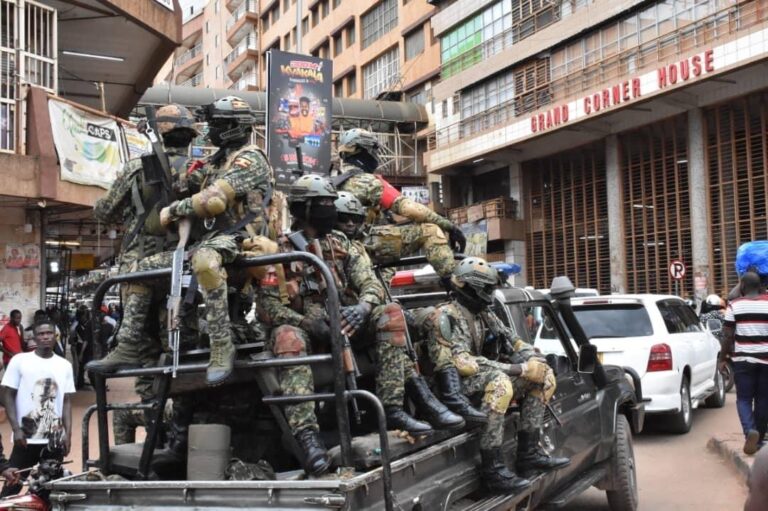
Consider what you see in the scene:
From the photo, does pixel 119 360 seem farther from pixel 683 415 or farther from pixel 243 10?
pixel 243 10

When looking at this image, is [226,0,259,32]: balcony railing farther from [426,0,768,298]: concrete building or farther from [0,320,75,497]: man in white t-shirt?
A: [0,320,75,497]: man in white t-shirt

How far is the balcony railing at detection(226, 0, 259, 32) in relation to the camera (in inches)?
2254

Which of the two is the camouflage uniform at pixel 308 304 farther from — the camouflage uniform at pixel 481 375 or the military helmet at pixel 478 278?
the military helmet at pixel 478 278

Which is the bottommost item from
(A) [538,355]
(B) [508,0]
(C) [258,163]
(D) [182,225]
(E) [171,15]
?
(A) [538,355]

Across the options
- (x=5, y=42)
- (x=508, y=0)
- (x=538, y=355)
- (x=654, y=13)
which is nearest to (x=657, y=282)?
(x=654, y=13)

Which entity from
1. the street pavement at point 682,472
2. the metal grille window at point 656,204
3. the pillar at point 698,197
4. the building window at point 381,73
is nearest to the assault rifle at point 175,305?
the street pavement at point 682,472

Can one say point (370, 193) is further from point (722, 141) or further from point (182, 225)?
point (722, 141)

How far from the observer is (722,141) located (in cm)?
2133

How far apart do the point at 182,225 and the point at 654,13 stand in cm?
1993

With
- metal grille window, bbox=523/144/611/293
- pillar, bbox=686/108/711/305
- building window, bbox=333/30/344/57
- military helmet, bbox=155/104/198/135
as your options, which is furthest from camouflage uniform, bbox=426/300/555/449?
building window, bbox=333/30/344/57

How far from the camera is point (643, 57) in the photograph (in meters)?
21.8

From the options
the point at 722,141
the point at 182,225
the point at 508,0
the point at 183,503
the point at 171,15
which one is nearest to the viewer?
the point at 183,503

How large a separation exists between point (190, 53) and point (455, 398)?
7395 centimetres

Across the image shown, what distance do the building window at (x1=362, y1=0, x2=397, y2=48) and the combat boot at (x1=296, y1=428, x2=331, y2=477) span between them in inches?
1421
